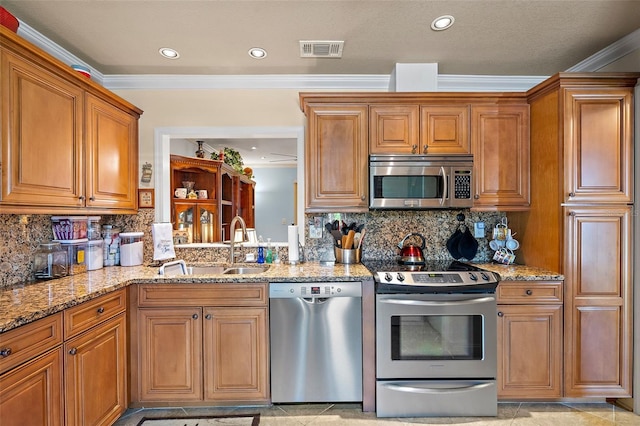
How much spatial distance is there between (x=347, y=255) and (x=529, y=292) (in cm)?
128

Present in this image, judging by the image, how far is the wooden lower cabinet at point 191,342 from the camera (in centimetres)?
213

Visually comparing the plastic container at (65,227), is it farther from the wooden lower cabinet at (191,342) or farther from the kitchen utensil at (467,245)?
the kitchen utensil at (467,245)

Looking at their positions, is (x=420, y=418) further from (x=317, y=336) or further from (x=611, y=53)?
(x=611, y=53)

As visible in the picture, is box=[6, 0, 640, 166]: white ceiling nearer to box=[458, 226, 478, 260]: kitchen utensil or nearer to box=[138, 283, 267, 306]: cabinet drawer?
box=[458, 226, 478, 260]: kitchen utensil

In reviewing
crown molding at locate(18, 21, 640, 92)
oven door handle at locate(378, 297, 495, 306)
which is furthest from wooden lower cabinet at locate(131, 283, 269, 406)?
crown molding at locate(18, 21, 640, 92)

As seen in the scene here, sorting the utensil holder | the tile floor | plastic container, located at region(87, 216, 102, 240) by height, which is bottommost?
the tile floor

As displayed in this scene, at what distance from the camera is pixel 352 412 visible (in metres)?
2.15

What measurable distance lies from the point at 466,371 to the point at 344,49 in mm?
2389

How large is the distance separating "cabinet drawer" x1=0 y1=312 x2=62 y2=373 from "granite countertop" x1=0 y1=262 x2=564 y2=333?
0.04 m

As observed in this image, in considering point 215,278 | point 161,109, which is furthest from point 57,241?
point 161,109

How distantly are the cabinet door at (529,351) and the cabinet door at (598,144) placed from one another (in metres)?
0.82

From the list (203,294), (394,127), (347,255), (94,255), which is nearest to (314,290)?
(347,255)

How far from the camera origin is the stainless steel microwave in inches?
95.0

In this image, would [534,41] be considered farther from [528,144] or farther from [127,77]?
[127,77]
